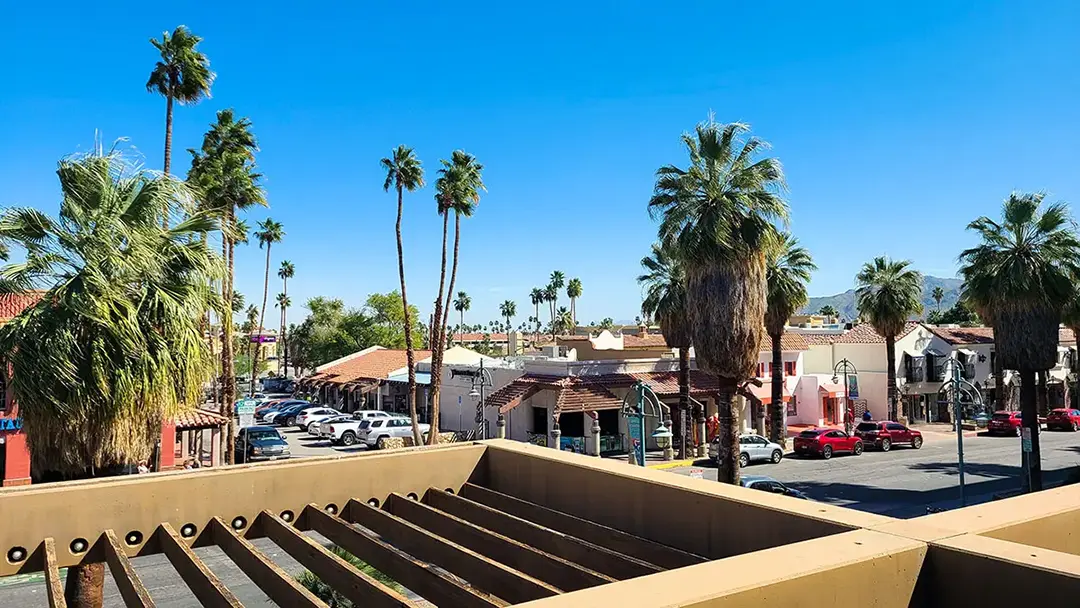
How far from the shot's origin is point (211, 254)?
1170 centimetres

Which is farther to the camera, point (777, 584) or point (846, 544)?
point (846, 544)

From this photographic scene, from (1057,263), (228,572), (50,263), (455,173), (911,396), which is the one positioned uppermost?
(455,173)

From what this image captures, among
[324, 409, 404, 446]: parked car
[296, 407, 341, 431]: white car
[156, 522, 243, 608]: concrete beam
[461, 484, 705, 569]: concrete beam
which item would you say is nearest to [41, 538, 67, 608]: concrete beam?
[156, 522, 243, 608]: concrete beam

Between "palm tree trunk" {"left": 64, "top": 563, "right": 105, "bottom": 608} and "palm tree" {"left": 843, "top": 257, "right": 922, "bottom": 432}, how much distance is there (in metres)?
42.0

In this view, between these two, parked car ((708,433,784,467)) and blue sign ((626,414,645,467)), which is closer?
blue sign ((626,414,645,467))

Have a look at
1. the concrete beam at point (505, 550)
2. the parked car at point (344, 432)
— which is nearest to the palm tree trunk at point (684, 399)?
the parked car at point (344, 432)

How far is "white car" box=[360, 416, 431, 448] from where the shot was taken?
3875 centimetres

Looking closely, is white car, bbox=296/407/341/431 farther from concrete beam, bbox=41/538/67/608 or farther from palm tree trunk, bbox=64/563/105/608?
concrete beam, bbox=41/538/67/608

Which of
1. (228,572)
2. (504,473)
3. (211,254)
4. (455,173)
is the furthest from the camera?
(455,173)

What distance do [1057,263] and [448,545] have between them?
26.6m

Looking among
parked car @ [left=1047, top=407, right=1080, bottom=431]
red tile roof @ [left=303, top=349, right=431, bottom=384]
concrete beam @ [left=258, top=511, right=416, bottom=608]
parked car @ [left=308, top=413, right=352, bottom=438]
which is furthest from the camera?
red tile roof @ [left=303, top=349, right=431, bottom=384]

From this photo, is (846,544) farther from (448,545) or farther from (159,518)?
(159,518)

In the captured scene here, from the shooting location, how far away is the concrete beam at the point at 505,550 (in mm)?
5027

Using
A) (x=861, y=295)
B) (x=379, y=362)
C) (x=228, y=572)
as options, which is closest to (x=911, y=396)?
(x=861, y=295)
